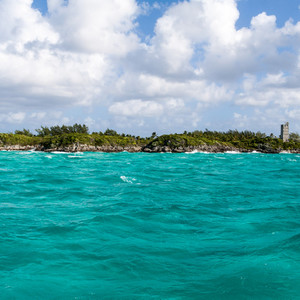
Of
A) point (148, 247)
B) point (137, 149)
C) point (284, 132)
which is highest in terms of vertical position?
point (284, 132)

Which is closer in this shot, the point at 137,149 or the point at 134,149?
the point at 134,149

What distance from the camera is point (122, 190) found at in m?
18.1

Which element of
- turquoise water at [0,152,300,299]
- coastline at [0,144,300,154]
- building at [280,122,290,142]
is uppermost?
building at [280,122,290,142]

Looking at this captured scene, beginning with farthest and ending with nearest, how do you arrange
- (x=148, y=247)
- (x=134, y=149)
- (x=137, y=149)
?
(x=137, y=149) → (x=134, y=149) → (x=148, y=247)

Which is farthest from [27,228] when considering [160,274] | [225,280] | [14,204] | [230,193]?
[230,193]

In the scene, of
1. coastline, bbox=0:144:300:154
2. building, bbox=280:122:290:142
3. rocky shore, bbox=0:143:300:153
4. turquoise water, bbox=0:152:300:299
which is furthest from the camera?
building, bbox=280:122:290:142

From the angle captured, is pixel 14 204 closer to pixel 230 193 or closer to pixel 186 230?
pixel 186 230

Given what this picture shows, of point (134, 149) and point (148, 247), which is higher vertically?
point (134, 149)

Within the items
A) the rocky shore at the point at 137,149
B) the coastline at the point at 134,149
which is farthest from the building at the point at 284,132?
the coastline at the point at 134,149

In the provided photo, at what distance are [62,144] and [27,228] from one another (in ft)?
295

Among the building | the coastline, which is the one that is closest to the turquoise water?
the coastline

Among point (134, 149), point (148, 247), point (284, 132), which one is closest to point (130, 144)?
point (134, 149)

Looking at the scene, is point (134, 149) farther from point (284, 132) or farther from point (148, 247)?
point (148, 247)

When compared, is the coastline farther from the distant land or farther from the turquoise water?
the turquoise water
